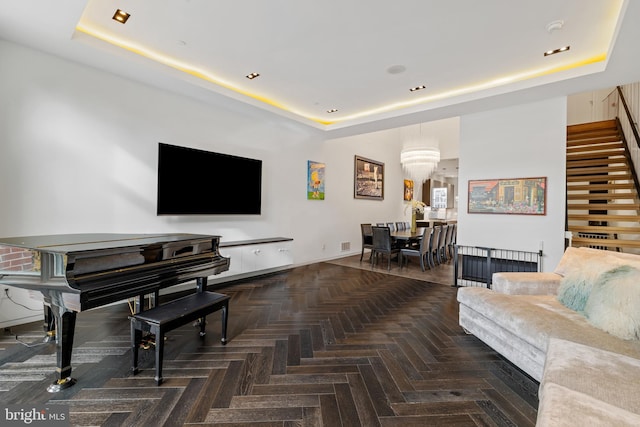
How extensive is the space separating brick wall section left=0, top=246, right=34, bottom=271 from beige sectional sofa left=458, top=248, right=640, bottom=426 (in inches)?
112

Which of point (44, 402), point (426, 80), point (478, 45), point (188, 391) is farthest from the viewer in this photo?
point (426, 80)

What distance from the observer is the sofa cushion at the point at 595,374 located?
46.9 inches

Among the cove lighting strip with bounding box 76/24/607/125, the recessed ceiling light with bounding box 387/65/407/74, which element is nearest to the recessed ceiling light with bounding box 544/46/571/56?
the cove lighting strip with bounding box 76/24/607/125

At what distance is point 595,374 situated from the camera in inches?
52.8

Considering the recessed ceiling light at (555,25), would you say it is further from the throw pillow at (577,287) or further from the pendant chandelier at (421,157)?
the pendant chandelier at (421,157)

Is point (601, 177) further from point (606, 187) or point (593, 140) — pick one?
point (593, 140)

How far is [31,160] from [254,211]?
2.80 meters

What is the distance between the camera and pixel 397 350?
8.12 ft

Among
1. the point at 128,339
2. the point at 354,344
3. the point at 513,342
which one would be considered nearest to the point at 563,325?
the point at 513,342

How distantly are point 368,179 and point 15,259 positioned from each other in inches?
278

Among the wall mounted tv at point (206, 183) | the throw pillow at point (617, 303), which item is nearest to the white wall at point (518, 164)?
the throw pillow at point (617, 303)

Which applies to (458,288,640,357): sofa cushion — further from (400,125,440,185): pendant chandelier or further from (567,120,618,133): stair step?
(567,120,618,133): stair step

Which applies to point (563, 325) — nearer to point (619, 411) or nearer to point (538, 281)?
Answer: point (538, 281)
